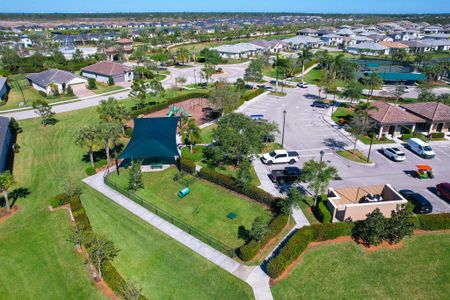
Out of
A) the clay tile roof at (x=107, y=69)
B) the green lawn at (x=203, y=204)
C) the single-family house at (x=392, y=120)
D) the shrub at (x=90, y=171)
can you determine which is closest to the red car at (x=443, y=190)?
the single-family house at (x=392, y=120)

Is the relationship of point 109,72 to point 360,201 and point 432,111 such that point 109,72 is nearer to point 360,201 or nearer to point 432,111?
point 360,201

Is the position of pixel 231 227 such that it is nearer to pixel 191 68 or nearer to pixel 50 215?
pixel 50 215

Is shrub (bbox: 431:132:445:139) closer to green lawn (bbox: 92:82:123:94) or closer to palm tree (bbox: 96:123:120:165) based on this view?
palm tree (bbox: 96:123:120:165)

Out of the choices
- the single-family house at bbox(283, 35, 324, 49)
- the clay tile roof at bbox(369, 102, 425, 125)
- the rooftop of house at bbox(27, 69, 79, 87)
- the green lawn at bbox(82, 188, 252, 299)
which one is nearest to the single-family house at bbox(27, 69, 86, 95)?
the rooftop of house at bbox(27, 69, 79, 87)

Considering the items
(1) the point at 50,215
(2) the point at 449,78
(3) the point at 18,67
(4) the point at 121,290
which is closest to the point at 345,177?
(4) the point at 121,290

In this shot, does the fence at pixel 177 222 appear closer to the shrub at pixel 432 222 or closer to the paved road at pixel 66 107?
the shrub at pixel 432 222
